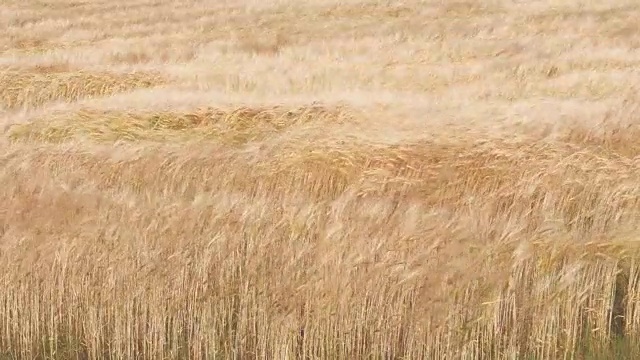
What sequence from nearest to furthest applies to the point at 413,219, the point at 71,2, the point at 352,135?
the point at 413,219, the point at 352,135, the point at 71,2

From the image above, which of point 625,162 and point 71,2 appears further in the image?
point 71,2

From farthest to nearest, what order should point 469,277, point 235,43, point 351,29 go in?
point 351,29 < point 235,43 < point 469,277

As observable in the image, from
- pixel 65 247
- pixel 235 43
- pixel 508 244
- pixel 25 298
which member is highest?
pixel 508 244

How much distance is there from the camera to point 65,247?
20.8ft

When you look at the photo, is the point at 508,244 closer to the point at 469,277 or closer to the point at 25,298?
the point at 469,277

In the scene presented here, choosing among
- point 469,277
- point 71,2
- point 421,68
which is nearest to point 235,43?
point 421,68

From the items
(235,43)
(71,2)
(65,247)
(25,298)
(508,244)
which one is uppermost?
(508,244)

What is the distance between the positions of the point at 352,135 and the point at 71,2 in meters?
31.7

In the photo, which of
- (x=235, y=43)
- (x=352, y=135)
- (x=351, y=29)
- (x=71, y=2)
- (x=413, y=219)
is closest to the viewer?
(x=413, y=219)

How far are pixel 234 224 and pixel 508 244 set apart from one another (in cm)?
230

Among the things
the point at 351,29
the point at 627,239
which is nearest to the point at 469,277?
the point at 627,239

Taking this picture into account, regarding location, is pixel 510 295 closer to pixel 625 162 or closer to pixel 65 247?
pixel 625 162

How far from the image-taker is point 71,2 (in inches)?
1400

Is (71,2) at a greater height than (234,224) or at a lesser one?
lesser
